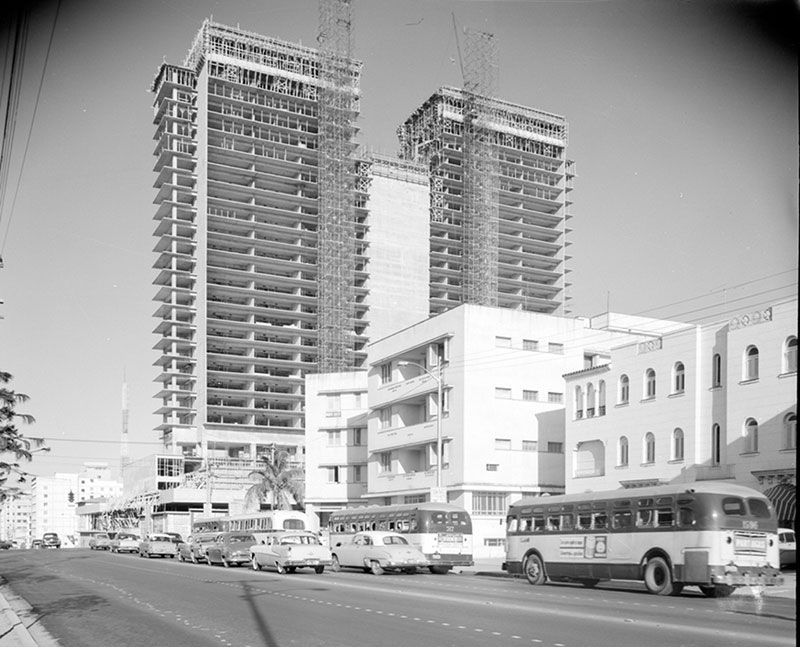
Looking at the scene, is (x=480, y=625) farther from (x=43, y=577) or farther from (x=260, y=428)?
(x=260, y=428)

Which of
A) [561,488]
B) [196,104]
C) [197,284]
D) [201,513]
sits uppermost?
[196,104]

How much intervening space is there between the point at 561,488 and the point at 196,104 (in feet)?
301

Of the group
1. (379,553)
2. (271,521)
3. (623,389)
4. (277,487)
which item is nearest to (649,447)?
(623,389)

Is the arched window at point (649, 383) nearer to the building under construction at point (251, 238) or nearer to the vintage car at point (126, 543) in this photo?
the vintage car at point (126, 543)

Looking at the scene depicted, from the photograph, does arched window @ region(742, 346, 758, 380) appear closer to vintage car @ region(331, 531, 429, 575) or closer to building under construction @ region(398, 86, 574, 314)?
vintage car @ region(331, 531, 429, 575)

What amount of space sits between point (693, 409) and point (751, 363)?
4320 mm

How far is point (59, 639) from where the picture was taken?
52.7ft

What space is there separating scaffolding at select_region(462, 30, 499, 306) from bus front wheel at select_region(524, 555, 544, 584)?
112765 millimetres

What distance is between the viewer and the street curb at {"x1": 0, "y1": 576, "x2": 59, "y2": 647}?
15117mm

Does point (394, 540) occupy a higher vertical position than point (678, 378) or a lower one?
lower

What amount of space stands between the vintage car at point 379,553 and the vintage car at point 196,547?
10653mm

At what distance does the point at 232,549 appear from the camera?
1602 inches

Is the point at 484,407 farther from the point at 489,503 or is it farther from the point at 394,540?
the point at 394,540

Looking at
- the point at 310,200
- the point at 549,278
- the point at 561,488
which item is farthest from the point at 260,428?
the point at 561,488
